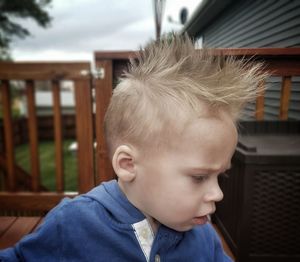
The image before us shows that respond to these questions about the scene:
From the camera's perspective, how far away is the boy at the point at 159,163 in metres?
0.82

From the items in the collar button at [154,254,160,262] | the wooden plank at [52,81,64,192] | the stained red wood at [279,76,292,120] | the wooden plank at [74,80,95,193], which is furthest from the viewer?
the wooden plank at [52,81,64,192]

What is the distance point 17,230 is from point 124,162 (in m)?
1.16

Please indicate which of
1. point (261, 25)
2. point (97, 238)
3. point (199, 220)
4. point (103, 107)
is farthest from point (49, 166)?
point (199, 220)

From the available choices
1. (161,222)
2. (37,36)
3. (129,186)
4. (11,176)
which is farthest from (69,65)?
(37,36)

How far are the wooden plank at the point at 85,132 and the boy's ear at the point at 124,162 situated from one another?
3.09 feet

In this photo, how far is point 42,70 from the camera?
6.20 feet

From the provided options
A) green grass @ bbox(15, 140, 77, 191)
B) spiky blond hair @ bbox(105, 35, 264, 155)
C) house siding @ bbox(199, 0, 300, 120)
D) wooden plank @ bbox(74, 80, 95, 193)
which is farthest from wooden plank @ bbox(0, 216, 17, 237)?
green grass @ bbox(15, 140, 77, 191)

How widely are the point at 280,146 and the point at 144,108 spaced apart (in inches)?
45.7

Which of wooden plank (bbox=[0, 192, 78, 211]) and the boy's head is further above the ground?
the boy's head

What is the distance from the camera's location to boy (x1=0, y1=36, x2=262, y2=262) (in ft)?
2.68

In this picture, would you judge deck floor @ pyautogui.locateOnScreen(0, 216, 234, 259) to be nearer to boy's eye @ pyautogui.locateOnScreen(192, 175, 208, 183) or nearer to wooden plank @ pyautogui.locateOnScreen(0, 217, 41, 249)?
wooden plank @ pyautogui.locateOnScreen(0, 217, 41, 249)

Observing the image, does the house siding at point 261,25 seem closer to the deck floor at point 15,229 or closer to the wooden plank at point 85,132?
the wooden plank at point 85,132

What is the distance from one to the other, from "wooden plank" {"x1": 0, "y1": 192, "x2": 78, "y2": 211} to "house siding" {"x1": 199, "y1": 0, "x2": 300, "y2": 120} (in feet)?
4.55

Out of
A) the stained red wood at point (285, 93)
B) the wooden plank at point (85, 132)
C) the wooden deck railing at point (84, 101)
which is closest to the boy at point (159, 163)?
the wooden deck railing at point (84, 101)
